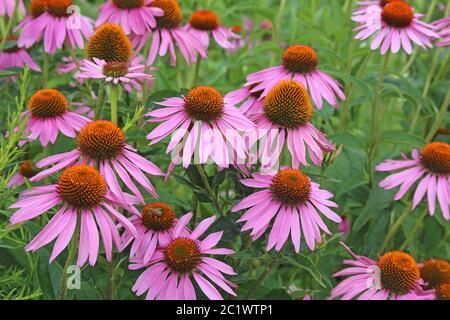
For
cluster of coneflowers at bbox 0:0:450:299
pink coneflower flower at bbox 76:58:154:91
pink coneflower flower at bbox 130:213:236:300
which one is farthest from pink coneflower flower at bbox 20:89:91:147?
pink coneflower flower at bbox 130:213:236:300

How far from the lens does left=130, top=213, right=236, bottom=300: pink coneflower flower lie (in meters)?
1.19

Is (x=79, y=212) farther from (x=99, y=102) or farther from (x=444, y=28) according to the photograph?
(x=444, y=28)

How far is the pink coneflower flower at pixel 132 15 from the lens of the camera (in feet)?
5.45

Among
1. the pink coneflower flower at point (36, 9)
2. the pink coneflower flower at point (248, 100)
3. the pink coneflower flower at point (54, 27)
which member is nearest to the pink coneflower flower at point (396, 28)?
the pink coneflower flower at point (248, 100)

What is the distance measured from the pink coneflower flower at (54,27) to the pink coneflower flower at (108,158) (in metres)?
0.51

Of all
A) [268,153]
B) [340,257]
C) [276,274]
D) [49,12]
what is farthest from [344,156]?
[49,12]

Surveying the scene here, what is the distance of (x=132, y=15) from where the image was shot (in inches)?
66.4

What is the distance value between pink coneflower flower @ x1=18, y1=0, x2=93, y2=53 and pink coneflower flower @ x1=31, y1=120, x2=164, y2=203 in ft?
1.68

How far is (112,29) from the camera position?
148 centimetres

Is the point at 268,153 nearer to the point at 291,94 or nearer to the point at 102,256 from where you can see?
the point at 291,94

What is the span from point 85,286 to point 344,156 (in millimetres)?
762

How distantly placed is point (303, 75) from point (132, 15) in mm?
460

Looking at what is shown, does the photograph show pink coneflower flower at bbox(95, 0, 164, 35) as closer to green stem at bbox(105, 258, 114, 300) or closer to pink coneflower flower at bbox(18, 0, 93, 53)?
pink coneflower flower at bbox(18, 0, 93, 53)

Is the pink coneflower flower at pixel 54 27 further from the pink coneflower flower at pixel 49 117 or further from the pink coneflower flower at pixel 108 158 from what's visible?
the pink coneflower flower at pixel 108 158
